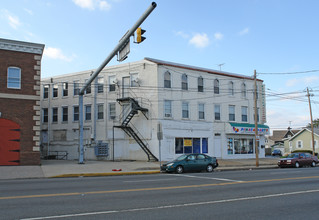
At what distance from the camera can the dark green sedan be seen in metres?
20.7

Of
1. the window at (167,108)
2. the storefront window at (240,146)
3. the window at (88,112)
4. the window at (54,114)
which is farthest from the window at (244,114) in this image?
the window at (54,114)

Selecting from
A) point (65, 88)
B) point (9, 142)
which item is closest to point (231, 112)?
point (65, 88)

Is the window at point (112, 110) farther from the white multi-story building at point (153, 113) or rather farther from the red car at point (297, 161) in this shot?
the red car at point (297, 161)

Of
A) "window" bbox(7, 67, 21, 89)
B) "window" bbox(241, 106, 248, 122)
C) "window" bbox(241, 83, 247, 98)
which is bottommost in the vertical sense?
"window" bbox(241, 106, 248, 122)

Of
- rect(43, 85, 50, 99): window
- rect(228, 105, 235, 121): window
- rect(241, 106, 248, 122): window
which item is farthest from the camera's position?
rect(43, 85, 50, 99): window

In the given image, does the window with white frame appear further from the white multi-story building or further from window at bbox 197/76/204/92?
window at bbox 197/76/204/92

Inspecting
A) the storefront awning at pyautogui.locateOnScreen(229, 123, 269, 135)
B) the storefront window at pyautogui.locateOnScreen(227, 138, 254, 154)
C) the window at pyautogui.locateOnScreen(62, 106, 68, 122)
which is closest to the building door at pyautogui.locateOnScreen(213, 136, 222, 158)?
the storefront window at pyautogui.locateOnScreen(227, 138, 254, 154)

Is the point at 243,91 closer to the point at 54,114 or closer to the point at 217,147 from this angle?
the point at 217,147

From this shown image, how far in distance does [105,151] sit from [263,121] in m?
18.9

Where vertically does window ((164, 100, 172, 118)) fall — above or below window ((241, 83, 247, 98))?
below

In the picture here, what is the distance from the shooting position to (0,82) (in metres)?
22.4

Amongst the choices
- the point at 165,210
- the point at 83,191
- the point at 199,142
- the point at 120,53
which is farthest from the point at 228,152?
the point at 165,210

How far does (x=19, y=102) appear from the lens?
2284cm

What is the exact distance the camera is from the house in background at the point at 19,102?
73.2 feet
